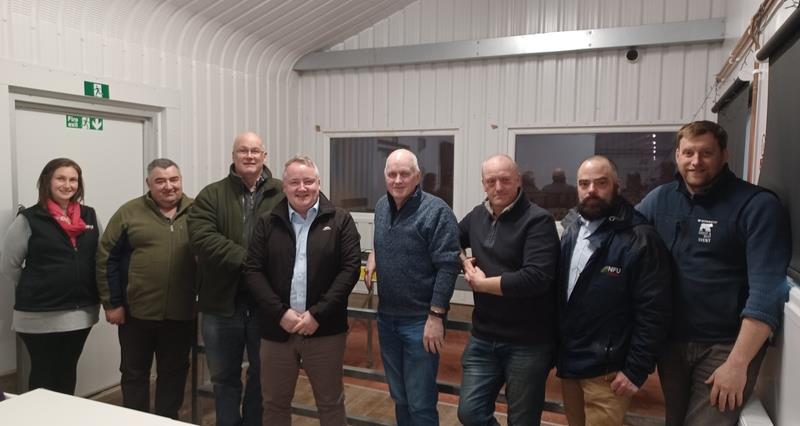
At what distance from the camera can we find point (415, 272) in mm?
2131

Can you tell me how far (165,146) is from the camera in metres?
3.97

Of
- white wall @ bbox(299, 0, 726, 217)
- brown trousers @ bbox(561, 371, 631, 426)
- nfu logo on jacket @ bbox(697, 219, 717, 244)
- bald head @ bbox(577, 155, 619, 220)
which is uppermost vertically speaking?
white wall @ bbox(299, 0, 726, 217)

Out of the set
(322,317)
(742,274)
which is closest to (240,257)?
(322,317)

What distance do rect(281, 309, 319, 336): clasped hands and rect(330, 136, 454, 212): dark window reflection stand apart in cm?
330

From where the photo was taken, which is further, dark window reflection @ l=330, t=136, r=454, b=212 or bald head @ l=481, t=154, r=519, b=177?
dark window reflection @ l=330, t=136, r=454, b=212

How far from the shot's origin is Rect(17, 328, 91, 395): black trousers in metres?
2.63

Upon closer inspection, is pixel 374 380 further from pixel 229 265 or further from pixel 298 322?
pixel 229 265

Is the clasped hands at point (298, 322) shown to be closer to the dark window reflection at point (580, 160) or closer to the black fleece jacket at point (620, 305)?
the black fleece jacket at point (620, 305)

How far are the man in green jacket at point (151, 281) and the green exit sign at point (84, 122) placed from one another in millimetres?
1159

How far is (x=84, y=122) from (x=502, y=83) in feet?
11.2

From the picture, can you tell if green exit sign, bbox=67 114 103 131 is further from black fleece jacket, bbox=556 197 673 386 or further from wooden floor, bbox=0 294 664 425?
black fleece jacket, bbox=556 197 673 386

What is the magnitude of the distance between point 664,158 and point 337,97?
319 cm

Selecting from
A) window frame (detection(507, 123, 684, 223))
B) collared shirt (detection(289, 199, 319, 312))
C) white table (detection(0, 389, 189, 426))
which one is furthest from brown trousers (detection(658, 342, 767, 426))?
window frame (detection(507, 123, 684, 223))

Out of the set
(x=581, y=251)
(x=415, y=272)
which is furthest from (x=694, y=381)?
(x=415, y=272)
